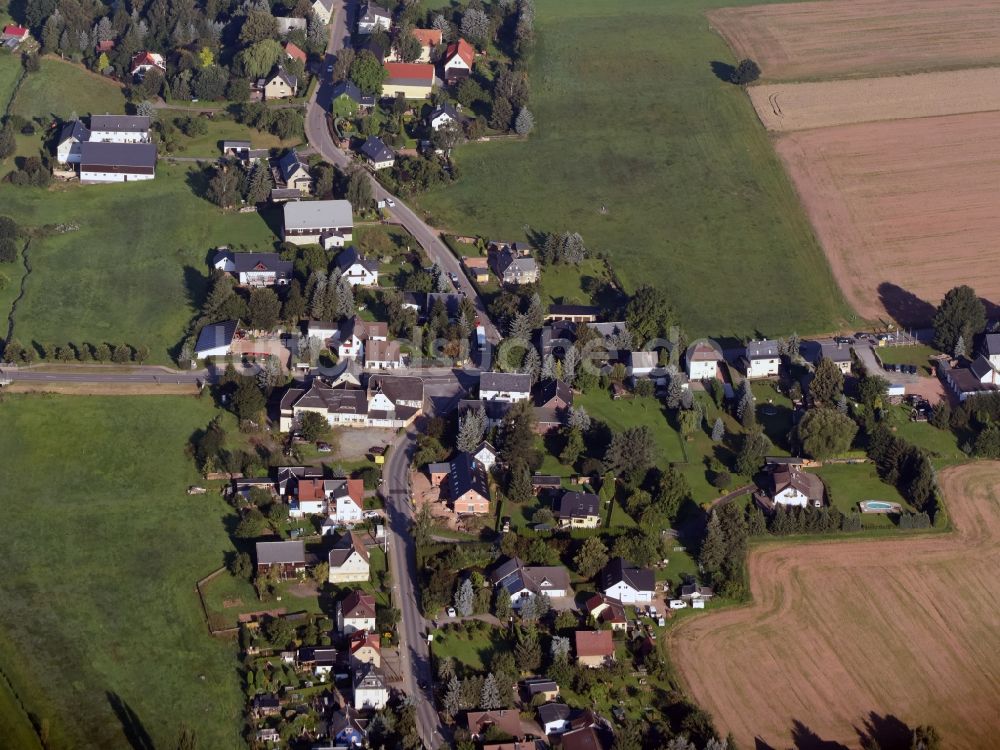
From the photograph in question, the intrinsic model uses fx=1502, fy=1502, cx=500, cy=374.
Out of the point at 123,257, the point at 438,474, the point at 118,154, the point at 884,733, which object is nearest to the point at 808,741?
the point at 884,733

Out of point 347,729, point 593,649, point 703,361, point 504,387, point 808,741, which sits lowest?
point 808,741

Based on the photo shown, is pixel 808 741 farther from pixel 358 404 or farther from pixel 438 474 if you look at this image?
pixel 358 404

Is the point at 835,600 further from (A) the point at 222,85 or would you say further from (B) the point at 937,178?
(A) the point at 222,85

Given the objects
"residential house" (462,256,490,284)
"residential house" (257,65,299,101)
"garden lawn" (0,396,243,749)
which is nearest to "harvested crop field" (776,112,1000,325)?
"residential house" (462,256,490,284)

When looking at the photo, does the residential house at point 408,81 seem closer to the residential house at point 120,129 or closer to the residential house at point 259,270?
the residential house at point 120,129

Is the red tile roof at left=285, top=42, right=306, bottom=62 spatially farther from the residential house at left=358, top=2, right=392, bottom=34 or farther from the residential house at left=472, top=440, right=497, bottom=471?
the residential house at left=472, top=440, right=497, bottom=471

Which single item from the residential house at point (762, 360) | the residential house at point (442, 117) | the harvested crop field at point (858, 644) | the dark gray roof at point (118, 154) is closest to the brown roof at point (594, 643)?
the harvested crop field at point (858, 644)
